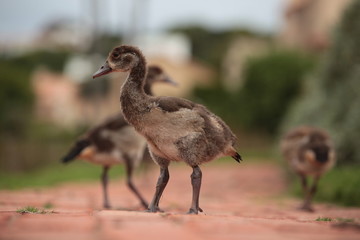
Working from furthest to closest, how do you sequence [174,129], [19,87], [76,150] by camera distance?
1. [19,87]
2. [76,150]
3. [174,129]

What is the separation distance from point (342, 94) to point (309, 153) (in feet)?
16.9

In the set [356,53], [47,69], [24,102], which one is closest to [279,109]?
[24,102]

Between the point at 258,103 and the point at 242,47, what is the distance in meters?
14.3

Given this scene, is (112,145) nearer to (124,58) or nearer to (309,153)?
(124,58)

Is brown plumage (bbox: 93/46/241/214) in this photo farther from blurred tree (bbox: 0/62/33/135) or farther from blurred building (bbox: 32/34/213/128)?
blurred building (bbox: 32/34/213/128)

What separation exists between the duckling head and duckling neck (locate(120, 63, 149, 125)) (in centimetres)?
9

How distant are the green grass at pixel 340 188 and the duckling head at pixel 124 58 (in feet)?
17.3

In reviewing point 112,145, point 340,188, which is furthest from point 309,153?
point 112,145

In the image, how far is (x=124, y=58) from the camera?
6.33 meters

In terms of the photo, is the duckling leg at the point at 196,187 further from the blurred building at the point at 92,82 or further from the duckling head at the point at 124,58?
the blurred building at the point at 92,82

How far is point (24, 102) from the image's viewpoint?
4112cm

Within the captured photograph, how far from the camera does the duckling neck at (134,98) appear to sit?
5938 mm

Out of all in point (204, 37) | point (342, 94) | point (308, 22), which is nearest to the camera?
point (342, 94)

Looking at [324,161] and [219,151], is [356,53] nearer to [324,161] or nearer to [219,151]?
[324,161]
